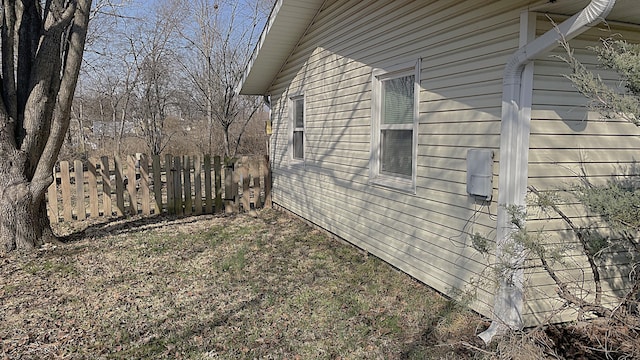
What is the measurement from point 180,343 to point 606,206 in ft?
10.6

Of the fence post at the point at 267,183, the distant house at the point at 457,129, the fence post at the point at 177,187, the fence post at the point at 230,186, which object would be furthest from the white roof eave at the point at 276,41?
the fence post at the point at 177,187

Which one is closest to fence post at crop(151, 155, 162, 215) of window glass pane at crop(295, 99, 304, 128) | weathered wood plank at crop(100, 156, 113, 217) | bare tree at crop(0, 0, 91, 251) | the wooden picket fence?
the wooden picket fence

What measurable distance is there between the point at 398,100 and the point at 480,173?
5.40 feet

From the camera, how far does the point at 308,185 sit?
23.9 ft

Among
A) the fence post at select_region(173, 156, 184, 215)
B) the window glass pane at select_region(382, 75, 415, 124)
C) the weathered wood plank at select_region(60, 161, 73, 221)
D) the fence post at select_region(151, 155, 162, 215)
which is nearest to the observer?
the window glass pane at select_region(382, 75, 415, 124)

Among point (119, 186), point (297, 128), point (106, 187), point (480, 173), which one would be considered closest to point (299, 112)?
point (297, 128)

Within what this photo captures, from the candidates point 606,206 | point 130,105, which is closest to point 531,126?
point 606,206

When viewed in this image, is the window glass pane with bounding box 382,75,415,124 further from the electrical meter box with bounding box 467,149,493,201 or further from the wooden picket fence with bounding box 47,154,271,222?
the wooden picket fence with bounding box 47,154,271,222

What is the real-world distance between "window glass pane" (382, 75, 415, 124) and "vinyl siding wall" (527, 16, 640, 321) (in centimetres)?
155

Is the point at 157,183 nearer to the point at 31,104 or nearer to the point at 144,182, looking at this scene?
the point at 144,182

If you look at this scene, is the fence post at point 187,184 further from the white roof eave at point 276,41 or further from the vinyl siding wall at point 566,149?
the vinyl siding wall at point 566,149

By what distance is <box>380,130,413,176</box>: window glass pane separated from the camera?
4.48 meters

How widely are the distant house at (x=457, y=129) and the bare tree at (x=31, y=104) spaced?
10.5 ft

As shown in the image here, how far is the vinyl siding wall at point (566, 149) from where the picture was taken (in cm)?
301
